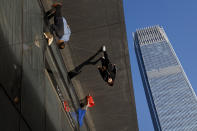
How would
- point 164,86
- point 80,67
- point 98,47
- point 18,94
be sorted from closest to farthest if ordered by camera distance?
point 18,94, point 98,47, point 80,67, point 164,86

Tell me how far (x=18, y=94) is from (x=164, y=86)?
160 metres

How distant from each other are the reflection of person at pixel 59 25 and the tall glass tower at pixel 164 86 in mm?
141605

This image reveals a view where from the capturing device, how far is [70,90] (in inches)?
446

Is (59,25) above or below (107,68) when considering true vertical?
above

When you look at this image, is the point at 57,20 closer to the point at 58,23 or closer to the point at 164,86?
the point at 58,23

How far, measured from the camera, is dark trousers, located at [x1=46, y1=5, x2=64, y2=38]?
29.2 ft

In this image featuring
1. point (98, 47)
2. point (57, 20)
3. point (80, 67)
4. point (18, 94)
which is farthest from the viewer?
point (80, 67)

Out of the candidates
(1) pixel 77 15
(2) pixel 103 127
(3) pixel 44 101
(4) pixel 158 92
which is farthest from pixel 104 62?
(4) pixel 158 92

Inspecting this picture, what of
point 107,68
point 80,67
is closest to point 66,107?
point 80,67

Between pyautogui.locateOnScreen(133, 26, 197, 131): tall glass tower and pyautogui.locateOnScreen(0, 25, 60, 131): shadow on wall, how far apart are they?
144492mm

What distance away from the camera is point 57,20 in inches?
351

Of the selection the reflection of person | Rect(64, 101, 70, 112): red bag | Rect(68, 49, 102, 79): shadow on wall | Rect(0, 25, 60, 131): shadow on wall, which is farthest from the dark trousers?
Rect(0, 25, 60, 131): shadow on wall

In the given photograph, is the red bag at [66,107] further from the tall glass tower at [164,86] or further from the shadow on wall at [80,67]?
the tall glass tower at [164,86]

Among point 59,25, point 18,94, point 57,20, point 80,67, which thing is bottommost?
point 80,67
